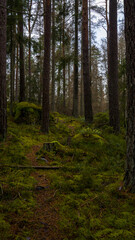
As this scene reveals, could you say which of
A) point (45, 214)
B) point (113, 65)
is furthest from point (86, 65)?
point (45, 214)

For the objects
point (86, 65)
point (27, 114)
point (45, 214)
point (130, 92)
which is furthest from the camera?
point (86, 65)

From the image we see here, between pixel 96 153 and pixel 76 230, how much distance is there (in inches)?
154

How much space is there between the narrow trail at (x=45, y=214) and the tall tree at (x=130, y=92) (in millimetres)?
1513

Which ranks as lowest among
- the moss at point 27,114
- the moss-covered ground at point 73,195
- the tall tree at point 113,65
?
the moss-covered ground at point 73,195

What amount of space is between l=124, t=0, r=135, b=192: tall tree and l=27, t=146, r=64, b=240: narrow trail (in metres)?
1.51

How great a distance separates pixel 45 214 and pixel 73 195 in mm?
699

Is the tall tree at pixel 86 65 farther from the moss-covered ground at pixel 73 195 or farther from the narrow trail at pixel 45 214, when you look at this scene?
the narrow trail at pixel 45 214

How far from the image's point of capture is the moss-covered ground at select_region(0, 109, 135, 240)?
2127 mm

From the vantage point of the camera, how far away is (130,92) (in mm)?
3195

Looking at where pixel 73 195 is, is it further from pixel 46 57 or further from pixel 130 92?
pixel 46 57

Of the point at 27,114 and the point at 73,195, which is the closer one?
the point at 73,195

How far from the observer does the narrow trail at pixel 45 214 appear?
2107mm

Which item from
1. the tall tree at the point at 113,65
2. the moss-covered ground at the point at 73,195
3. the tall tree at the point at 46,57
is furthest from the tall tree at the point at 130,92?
the tall tree at the point at 46,57

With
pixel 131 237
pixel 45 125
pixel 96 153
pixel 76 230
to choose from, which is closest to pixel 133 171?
pixel 131 237
